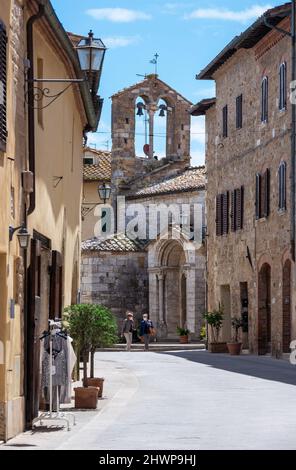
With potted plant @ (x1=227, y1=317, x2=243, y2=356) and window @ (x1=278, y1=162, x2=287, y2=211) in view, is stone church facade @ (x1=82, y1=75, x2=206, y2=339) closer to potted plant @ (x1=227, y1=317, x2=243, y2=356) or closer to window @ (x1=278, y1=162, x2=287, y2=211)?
potted plant @ (x1=227, y1=317, x2=243, y2=356)

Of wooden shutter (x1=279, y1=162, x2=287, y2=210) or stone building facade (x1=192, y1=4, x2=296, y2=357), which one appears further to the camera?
stone building facade (x1=192, y1=4, x2=296, y2=357)

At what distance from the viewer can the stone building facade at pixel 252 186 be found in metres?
34.4

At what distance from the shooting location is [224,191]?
42219 millimetres

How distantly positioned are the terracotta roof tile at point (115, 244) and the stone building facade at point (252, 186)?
1029 cm

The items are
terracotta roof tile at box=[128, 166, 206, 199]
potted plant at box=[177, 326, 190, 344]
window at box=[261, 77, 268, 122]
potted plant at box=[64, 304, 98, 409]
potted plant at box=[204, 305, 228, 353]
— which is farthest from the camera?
terracotta roof tile at box=[128, 166, 206, 199]

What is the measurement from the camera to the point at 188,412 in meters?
17.4

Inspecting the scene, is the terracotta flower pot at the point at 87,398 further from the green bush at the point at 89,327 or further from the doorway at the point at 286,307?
the doorway at the point at 286,307

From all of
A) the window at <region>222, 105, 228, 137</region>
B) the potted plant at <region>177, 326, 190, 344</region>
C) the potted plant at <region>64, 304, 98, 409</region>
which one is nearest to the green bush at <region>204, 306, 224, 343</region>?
the window at <region>222, 105, 228, 137</region>

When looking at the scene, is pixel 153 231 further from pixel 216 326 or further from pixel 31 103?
pixel 31 103

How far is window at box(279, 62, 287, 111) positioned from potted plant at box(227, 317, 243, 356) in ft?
25.4

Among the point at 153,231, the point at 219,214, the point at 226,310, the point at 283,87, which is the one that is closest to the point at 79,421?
the point at 283,87

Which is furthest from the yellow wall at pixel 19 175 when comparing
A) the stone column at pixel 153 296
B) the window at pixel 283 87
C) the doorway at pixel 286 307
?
the stone column at pixel 153 296

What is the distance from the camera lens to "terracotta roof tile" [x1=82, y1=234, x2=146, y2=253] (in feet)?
180

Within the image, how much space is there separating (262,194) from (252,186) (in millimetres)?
1388
